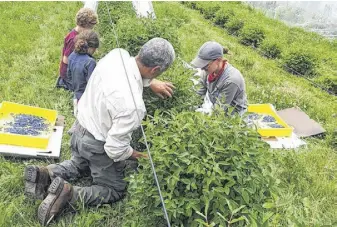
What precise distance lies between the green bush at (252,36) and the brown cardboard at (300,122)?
12.7 feet

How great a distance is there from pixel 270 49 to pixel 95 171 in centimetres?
648

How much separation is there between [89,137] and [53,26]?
225 inches

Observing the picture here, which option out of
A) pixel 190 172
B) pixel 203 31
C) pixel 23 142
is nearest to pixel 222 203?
pixel 190 172

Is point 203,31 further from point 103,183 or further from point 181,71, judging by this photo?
point 103,183

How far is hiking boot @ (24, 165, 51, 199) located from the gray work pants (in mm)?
141

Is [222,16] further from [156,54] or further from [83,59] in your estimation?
A: [156,54]

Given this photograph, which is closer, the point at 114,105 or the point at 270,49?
the point at 114,105

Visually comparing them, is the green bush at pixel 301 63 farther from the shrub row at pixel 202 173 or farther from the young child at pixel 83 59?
the shrub row at pixel 202 173

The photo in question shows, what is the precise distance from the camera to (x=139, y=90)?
286 cm

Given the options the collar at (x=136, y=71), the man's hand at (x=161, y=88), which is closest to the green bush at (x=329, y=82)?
the man's hand at (x=161, y=88)

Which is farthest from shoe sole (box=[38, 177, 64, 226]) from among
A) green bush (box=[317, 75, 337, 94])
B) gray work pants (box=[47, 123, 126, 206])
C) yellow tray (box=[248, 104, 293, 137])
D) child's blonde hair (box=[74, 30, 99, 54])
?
green bush (box=[317, 75, 337, 94])

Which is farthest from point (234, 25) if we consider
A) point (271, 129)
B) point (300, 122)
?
point (271, 129)

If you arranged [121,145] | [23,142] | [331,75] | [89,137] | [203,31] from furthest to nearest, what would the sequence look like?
[203,31]
[331,75]
[23,142]
[89,137]
[121,145]

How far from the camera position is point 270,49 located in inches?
341
